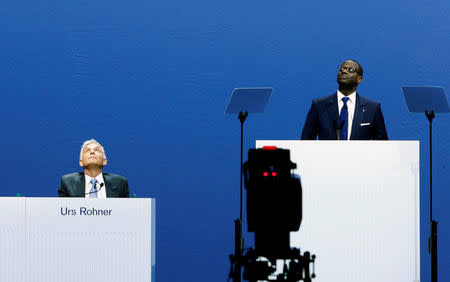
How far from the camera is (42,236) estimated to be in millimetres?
4344

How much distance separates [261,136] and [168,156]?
0.72 metres

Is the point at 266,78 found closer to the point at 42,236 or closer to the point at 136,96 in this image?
the point at 136,96

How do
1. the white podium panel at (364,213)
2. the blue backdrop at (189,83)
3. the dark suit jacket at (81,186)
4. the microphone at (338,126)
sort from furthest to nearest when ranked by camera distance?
the blue backdrop at (189,83) → the dark suit jacket at (81,186) → the microphone at (338,126) → the white podium panel at (364,213)

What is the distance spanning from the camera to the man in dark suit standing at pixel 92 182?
489 cm

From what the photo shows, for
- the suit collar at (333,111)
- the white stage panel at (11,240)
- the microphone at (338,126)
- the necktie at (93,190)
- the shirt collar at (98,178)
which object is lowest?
the white stage panel at (11,240)

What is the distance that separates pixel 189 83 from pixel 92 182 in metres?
1.64

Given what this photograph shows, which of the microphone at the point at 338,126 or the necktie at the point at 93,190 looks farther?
the necktie at the point at 93,190

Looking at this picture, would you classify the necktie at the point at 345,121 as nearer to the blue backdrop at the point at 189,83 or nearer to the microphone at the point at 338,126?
the microphone at the point at 338,126

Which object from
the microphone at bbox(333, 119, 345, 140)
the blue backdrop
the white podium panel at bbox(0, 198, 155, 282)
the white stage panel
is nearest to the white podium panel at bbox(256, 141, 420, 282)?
the microphone at bbox(333, 119, 345, 140)

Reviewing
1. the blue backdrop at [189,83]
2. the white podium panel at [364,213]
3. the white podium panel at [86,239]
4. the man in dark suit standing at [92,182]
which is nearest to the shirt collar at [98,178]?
the man in dark suit standing at [92,182]

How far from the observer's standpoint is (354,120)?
4.76 m

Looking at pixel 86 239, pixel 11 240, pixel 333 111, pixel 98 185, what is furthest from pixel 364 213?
pixel 11 240

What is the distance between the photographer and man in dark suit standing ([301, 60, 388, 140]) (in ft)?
15.6

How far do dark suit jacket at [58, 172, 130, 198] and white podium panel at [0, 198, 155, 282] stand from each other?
52cm
